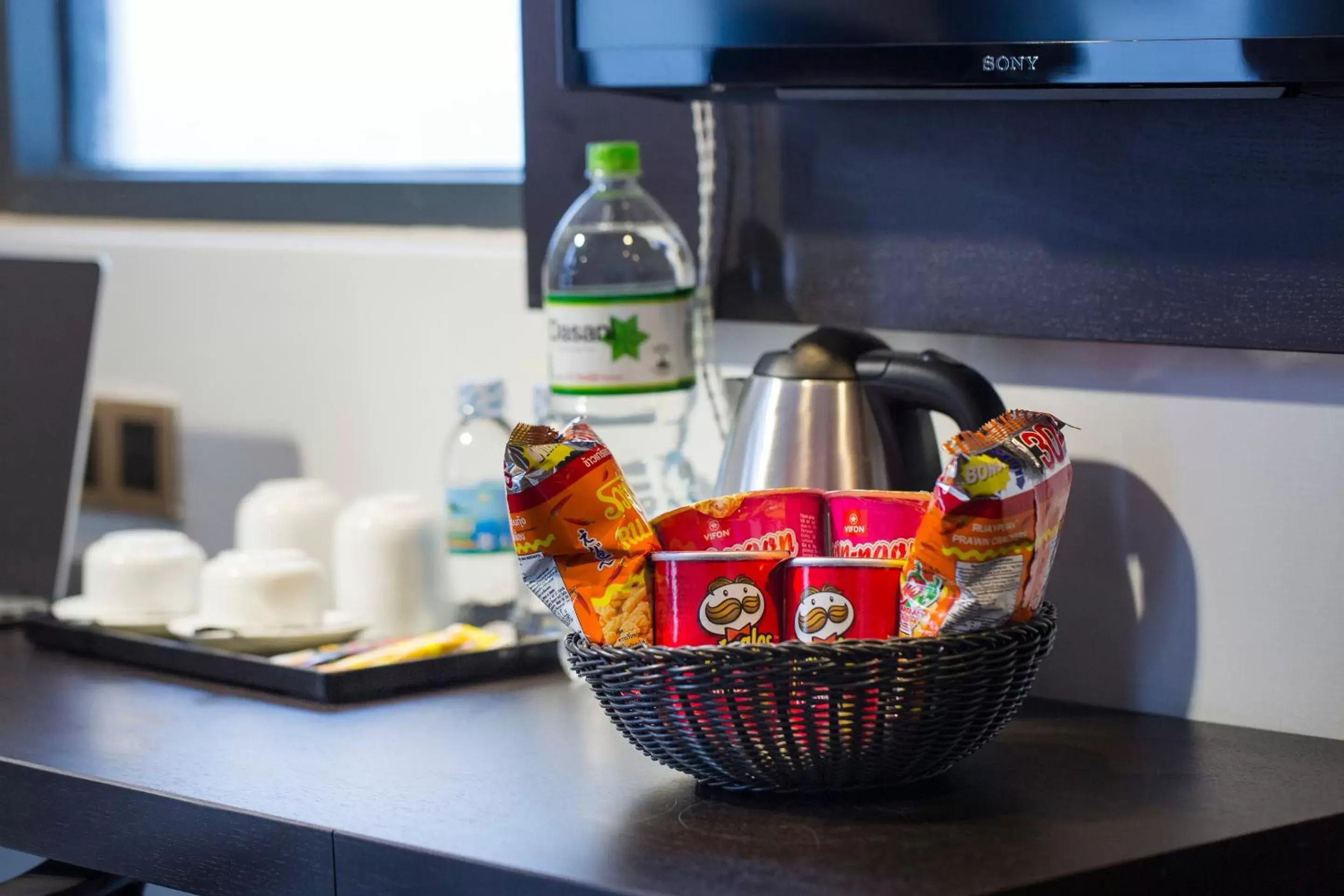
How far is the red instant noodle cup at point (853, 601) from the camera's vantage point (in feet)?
3.18

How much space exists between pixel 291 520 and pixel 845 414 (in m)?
0.62

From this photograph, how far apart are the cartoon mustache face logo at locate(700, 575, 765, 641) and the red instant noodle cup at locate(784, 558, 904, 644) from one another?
0.11 ft

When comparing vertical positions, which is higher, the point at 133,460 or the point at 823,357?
the point at 823,357

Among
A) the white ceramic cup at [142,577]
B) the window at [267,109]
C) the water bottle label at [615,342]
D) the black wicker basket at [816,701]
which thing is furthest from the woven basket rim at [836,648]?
the window at [267,109]

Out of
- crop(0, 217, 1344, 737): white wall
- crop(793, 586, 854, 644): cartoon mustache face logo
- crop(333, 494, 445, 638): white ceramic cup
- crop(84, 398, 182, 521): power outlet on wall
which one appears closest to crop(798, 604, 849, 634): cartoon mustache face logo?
crop(793, 586, 854, 644): cartoon mustache face logo

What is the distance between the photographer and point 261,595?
4.59 feet

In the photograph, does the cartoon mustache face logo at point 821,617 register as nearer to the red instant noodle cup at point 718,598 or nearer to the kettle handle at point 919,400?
the red instant noodle cup at point 718,598

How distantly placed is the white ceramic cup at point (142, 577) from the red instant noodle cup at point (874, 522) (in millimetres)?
674

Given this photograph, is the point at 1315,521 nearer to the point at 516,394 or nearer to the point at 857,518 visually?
the point at 857,518

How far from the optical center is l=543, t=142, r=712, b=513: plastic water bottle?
50.0 inches

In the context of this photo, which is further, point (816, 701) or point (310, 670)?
point (310, 670)

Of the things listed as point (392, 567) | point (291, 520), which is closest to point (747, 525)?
point (392, 567)

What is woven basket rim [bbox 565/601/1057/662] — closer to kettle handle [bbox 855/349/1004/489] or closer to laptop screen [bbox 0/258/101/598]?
kettle handle [bbox 855/349/1004/489]

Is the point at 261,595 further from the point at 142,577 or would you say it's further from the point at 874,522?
the point at 874,522
